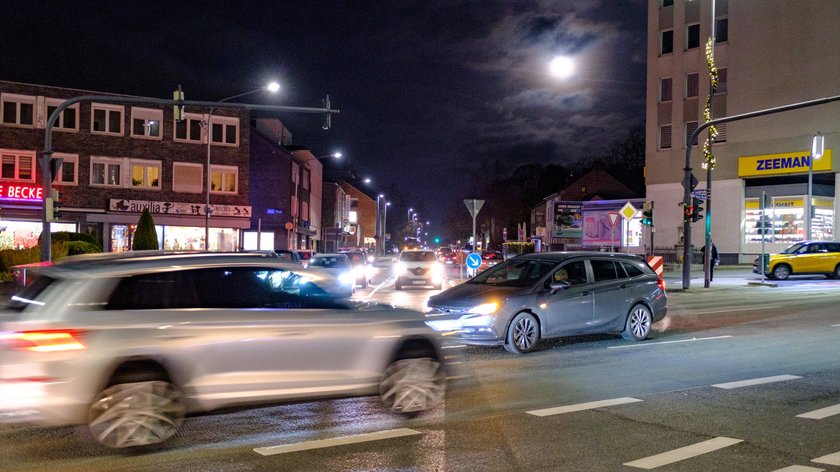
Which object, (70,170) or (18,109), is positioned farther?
(70,170)

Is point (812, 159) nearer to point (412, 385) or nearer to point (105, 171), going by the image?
point (412, 385)

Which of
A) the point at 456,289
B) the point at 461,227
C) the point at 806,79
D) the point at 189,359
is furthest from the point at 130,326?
the point at 461,227

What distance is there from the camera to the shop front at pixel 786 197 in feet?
142

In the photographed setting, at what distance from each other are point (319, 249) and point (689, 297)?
61.9m

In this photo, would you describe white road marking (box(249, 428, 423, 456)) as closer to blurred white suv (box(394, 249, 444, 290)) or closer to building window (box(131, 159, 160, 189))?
blurred white suv (box(394, 249, 444, 290))

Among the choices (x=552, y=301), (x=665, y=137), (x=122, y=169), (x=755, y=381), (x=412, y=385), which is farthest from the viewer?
(x=665, y=137)

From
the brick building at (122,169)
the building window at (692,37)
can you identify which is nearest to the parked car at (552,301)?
the brick building at (122,169)

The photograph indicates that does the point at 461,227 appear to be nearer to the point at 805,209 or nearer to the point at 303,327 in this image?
the point at 805,209

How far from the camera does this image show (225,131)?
1863 inches

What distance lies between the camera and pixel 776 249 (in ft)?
147

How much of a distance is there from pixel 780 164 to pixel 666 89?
10.1 meters

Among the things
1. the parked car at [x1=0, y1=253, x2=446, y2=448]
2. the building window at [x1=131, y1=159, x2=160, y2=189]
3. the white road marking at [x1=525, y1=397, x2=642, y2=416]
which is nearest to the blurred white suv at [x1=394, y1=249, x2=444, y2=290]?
the white road marking at [x1=525, y1=397, x2=642, y2=416]

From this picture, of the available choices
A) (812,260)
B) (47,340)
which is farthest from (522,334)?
(812,260)

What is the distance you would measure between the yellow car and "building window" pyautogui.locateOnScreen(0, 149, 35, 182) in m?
40.5
